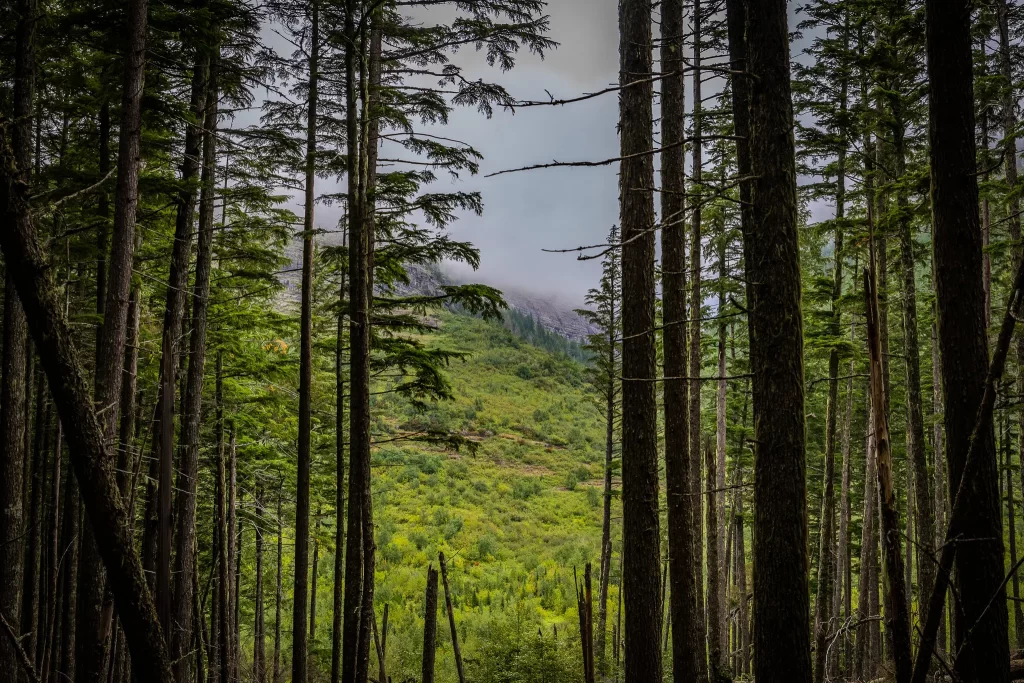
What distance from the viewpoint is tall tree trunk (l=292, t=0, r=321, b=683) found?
8492 millimetres

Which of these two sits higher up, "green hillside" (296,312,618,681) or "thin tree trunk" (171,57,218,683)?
"thin tree trunk" (171,57,218,683)

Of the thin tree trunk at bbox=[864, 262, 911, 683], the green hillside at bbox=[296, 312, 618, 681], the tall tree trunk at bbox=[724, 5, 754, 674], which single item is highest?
the tall tree trunk at bbox=[724, 5, 754, 674]

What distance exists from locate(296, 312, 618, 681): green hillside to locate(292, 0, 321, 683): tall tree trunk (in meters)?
1.64

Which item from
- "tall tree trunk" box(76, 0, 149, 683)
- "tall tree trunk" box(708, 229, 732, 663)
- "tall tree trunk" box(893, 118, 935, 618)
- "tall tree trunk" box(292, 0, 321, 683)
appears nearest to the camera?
"tall tree trunk" box(76, 0, 149, 683)

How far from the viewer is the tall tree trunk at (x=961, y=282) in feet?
12.8

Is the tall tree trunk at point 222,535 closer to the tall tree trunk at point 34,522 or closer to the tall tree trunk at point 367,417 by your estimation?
the tall tree trunk at point 34,522

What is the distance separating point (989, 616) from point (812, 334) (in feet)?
29.6

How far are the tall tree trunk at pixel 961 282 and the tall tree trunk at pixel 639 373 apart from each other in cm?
238

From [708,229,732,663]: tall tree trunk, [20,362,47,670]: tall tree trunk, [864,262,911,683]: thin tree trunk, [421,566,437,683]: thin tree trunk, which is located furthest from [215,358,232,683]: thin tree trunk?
[864,262,911,683]: thin tree trunk

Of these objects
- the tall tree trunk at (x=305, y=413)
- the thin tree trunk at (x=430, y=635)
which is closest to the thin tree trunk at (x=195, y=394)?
the tall tree trunk at (x=305, y=413)

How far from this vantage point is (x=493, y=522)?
26016 mm

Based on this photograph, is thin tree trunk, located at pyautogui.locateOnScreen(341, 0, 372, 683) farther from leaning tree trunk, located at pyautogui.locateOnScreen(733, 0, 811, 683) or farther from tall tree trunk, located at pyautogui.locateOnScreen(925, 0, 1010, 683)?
tall tree trunk, located at pyautogui.locateOnScreen(925, 0, 1010, 683)

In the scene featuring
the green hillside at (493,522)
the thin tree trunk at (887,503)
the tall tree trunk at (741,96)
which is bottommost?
the green hillside at (493,522)

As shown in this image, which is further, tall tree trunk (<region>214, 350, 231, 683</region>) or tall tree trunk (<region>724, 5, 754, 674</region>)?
tall tree trunk (<region>214, 350, 231, 683</region>)
